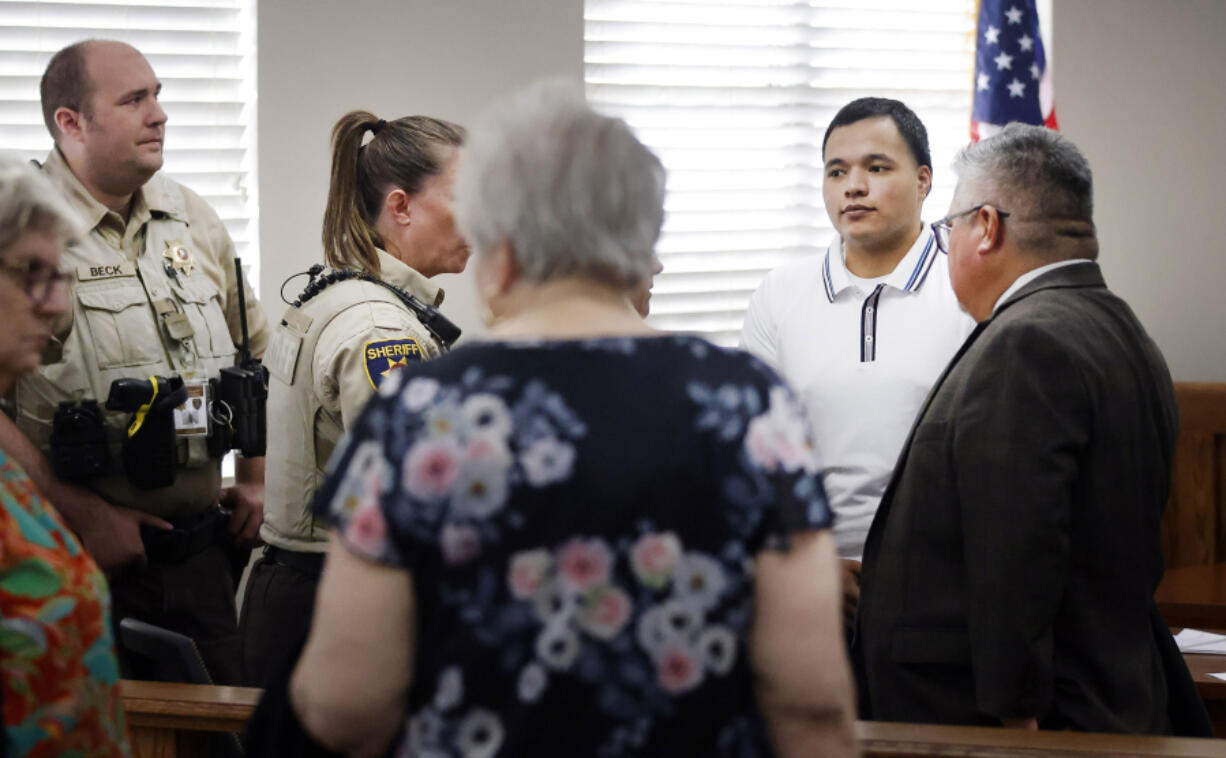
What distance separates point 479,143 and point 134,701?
0.93 meters

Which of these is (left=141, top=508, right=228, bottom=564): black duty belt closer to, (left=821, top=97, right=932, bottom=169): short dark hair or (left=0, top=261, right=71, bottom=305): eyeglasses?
(left=0, top=261, right=71, bottom=305): eyeglasses

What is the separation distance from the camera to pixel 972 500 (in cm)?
172

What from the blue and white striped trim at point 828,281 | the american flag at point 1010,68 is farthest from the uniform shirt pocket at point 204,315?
the american flag at point 1010,68

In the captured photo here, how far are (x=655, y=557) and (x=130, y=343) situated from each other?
1842 mm

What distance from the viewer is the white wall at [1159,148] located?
401 cm

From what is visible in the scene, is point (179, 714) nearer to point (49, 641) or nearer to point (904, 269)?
point (49, 641)

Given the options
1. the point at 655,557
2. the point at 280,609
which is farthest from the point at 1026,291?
the point at 280,609

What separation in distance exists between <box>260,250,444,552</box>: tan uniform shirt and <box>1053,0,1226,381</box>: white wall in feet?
9.34

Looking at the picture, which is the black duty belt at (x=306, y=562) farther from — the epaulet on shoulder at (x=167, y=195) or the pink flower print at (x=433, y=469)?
the pink flower print at (x=433, y=469)

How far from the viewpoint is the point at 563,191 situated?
1.00 m

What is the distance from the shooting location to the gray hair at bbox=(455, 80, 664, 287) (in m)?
1.00

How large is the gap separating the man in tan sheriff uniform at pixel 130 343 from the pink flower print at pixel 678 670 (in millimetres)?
1739

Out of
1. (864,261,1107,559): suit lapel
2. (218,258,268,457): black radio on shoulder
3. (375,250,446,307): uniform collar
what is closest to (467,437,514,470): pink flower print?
(864,261,1107,559): suit lapel

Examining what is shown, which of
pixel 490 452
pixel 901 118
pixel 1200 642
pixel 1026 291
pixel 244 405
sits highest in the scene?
pixel 901 118
